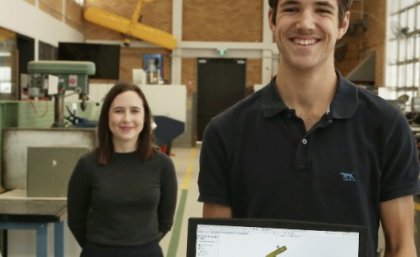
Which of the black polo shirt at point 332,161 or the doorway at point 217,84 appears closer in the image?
the black polo shirt at point 332,161

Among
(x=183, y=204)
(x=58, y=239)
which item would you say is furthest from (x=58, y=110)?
(x=183, y=204)

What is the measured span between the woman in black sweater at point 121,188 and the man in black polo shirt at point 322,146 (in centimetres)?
117

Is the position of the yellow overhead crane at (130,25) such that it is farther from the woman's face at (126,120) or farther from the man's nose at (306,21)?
the man's nose at (306,21)

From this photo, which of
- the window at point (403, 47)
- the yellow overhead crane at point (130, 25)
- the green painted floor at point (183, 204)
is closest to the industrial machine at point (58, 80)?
the green painted floor at point (183, 204)

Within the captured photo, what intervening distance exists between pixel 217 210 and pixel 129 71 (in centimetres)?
1207

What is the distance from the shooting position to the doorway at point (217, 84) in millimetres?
13172

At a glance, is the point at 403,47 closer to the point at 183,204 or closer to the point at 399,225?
the point at 183,204

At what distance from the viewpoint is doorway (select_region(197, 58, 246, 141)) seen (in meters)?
13.2

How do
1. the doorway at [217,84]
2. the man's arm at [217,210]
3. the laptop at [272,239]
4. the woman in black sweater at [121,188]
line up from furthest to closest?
the doorway at [217,84] < the woman in black sweater at [121,188] < the man's arm at [217,210] < the laptop at [272,239]

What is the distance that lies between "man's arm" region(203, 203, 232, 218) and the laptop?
0.59 ft

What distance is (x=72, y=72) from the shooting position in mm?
4082

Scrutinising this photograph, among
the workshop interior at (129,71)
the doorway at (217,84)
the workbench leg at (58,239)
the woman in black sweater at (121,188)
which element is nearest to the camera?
the woman in black sweater at (121,188)

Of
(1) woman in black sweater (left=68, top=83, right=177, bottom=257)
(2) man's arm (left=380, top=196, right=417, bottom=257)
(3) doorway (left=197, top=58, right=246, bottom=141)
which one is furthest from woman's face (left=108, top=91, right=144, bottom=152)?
(3) doorway (left=197, top=58, right=246, bottom=141)

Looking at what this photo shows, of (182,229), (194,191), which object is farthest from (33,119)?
(194,191)
